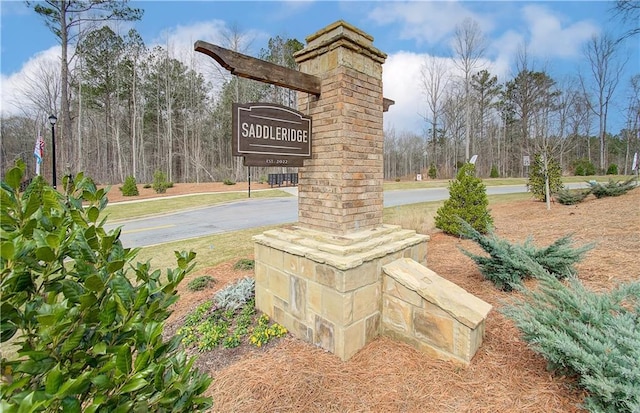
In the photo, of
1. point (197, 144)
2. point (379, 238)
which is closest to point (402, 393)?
point (379, 238)

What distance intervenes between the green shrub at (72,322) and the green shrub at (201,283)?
12.1 feet

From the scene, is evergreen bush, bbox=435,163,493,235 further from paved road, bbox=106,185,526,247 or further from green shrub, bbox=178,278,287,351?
paved road, bbox=106,185,526,247

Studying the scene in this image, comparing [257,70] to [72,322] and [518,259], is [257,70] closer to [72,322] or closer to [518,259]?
Answer: [72,322]

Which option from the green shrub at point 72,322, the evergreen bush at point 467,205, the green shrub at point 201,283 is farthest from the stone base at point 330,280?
the evergreen bush at point 467,205

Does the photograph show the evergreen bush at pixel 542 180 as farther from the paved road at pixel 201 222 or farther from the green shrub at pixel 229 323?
the green shrub at pixel 229 323

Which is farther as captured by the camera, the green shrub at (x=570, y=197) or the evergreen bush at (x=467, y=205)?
the green shrub at (x=570, y=197)

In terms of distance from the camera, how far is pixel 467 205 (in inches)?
253

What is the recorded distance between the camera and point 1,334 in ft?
2.51

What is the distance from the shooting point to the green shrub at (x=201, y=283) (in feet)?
14.9

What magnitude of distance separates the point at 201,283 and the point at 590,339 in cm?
445

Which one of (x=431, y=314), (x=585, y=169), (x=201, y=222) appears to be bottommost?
(x=201, y=222)

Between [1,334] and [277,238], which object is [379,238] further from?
[1,334]

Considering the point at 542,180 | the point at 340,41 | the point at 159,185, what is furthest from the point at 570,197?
the point at 159,185

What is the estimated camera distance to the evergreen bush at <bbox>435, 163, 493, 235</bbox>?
248 inches
